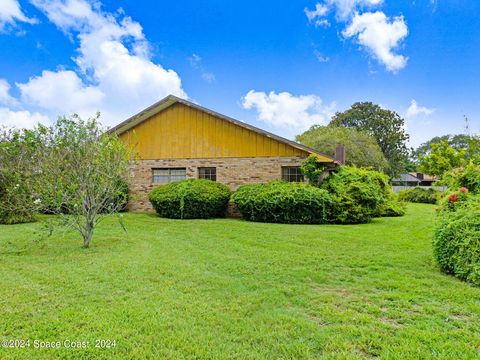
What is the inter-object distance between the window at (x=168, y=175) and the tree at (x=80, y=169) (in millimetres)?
7266

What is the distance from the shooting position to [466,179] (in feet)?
20.5

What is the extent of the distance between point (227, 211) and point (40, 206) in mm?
8550

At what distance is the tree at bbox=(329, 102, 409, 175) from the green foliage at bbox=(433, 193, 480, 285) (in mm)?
36897

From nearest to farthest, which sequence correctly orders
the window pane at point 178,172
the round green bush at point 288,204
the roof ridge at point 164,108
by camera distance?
the round green bush at point 288,204, the roof ridge at point 164,108, the window pane at point 178,172

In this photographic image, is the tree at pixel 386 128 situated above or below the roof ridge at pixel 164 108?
above

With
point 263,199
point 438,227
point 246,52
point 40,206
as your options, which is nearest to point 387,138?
point 246,52

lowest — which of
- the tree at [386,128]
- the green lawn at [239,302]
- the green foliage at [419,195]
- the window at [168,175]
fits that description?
the green lawn at [239,302]

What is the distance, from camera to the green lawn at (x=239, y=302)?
8.78ft

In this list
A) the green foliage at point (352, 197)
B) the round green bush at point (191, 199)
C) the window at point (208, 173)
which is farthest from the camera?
the window at point (208, 173)

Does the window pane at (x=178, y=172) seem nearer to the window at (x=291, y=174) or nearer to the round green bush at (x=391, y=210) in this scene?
the window at (x=291, y=174)

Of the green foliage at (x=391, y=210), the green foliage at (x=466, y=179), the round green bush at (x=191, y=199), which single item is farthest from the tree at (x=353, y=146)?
the green foliage at (x=466, y=179)

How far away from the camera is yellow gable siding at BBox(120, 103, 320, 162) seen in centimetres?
1395

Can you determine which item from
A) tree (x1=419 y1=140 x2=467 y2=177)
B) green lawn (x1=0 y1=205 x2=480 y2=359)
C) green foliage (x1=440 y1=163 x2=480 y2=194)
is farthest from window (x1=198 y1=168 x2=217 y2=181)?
tree (x1=419 y1=140 x2=467 y2=177)

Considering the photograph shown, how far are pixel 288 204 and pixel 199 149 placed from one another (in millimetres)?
5683
